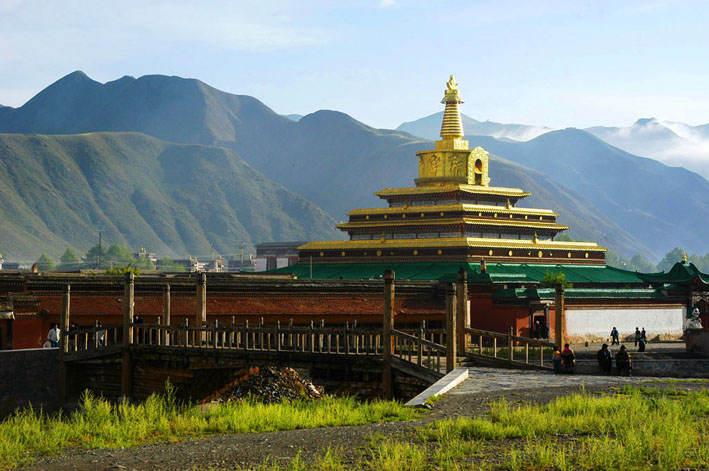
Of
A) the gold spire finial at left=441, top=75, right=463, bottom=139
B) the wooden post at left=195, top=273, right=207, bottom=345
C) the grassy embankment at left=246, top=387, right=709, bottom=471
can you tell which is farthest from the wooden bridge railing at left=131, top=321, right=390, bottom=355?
the gold spire finial at left=441, top=75, right=463, bottom=139

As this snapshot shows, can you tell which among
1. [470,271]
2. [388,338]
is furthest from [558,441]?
[470,271]

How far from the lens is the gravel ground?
64.7 ft

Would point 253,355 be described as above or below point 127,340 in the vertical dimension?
below

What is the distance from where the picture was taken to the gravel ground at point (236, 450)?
1972cm

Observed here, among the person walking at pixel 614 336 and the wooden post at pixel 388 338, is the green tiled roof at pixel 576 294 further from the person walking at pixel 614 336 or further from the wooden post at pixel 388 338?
the wooden post at pixel 388 338

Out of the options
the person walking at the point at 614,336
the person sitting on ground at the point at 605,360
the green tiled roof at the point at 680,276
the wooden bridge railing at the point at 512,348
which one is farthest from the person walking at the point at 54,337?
the green tiled roof at the point at 680,276

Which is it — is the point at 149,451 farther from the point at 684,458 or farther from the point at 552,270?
the point at 552,270

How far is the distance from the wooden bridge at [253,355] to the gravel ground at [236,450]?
23.2 ft

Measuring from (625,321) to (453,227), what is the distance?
47.6 ft

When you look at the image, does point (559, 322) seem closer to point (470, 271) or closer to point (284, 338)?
point (284, 338)

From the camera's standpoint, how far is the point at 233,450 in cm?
2072

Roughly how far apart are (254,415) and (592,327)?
34.7m

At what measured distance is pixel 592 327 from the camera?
55.7 meters

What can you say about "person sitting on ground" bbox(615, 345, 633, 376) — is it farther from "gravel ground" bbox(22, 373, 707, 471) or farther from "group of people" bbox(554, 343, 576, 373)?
"gravel ground" bbox(22, 373, 707, 471)
